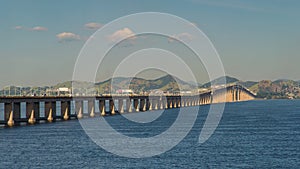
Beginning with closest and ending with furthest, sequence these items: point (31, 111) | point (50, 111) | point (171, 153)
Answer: point (171, 153) → point (31, 111) → point (50, 111)

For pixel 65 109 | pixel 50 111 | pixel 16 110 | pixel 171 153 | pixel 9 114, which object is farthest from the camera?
pixel 65 109

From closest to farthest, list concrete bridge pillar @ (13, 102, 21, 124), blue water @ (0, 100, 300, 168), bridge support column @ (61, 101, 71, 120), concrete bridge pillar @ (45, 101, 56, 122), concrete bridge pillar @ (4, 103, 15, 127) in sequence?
blue water @ (0, 100, 300, 168) < concrete bridge pillar @ (4, 103, 15, 127) < concrete bridge pillar @ (13, 102, 21, 124) < concrete bridge pillar @ (45, 101, 56, 122) < bridge support column @ (61, 101, 71, 120)

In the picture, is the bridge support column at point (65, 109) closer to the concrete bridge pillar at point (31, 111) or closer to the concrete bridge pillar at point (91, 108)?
the concrete bridge pillar at point (91, 108)

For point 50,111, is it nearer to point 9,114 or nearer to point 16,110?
point 16,110

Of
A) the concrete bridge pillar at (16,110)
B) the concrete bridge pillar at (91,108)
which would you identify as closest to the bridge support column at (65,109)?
the concrete bridge pillar at (91,108)

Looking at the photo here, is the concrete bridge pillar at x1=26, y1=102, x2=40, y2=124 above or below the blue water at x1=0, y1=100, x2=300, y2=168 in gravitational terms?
above

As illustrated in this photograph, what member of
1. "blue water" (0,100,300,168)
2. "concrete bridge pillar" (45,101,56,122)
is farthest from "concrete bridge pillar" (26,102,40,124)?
"blue water" (0,100,300,168)

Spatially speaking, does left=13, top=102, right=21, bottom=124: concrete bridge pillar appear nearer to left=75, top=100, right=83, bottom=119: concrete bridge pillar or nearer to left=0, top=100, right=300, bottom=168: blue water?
left=0, top=100, right=300, bottom=168: blue water

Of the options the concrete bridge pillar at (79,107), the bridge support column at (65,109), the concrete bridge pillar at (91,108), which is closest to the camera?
the bridge support column at (65,109)

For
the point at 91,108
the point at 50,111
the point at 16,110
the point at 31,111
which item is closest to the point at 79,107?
the point at 91,108

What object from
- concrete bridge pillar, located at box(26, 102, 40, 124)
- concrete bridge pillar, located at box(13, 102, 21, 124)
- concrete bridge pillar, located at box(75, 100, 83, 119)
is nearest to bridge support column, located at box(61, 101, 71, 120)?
concrete bridge pillar, located at box(75, 100, 83, 119)

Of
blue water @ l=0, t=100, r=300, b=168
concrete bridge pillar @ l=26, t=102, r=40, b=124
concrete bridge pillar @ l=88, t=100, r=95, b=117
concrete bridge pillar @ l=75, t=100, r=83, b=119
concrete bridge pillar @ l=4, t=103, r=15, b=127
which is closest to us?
blue water @ l=0, t=100, r=300, b=168

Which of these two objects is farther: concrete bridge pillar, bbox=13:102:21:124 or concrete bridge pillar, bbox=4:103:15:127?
concrete bridge pillar, bbox=13:102:21:124

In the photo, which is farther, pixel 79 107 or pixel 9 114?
pixel 79 107
